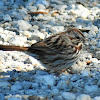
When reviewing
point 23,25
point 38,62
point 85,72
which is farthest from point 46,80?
point 23,25

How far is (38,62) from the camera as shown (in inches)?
161

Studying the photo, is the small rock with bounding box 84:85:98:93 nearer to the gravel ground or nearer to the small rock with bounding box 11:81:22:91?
the gravel ground

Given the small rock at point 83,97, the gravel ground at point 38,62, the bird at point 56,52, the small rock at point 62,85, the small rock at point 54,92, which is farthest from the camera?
the bird at point 56,52

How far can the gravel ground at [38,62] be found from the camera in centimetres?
307

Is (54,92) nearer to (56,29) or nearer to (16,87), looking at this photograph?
(16,87)

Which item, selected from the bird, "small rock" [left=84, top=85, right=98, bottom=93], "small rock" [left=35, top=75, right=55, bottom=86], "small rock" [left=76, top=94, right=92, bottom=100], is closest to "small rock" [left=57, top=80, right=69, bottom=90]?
"small rock" [left=35, top=75, right=55, bottom=86]

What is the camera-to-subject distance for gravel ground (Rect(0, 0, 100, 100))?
3.07m

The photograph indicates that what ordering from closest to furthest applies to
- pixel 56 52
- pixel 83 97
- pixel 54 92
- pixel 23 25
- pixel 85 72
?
pixel 83 97 → pixel 54 92 → pixel 85 72 → pixel 56 52 → pixel 23 25

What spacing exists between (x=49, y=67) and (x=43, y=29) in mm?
1272

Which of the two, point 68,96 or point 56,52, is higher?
point 56,52

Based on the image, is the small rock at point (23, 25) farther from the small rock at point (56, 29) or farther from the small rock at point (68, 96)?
the small rock at point (68, 96)

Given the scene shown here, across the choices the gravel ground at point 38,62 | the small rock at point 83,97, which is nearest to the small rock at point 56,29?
the gravel ground at point 38,62

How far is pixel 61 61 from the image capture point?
380 centimetres

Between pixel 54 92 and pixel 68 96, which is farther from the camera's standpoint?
pixel 54 92
